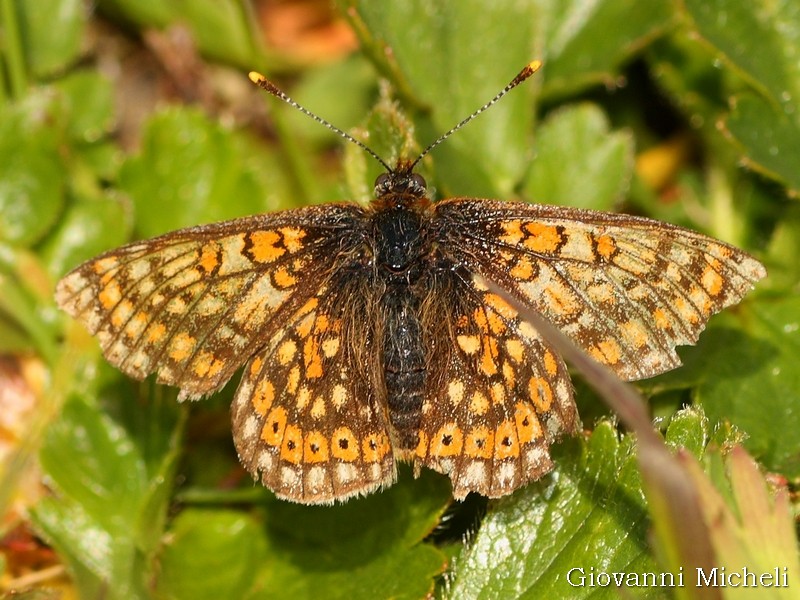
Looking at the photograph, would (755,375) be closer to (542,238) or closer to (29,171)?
(542,238)

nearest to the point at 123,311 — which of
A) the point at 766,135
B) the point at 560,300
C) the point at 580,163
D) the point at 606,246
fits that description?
the point at 560,300

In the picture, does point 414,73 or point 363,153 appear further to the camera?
point 414,73

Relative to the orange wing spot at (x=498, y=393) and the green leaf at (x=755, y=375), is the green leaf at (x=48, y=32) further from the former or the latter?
the green leaf at (x=755, y=375)

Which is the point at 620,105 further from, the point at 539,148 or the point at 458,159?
the point at 458,159

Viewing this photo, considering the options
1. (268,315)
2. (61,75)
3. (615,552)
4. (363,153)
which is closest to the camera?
(615,552)

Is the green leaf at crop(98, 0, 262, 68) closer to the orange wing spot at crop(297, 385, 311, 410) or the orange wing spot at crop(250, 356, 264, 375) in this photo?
the orange wing spot at crop(250, 356, 264, 375)

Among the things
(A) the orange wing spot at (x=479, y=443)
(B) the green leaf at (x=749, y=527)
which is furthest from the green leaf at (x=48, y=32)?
(B) the green leaf at (x=749, y=527)

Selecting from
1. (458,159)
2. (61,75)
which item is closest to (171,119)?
(61,75)
